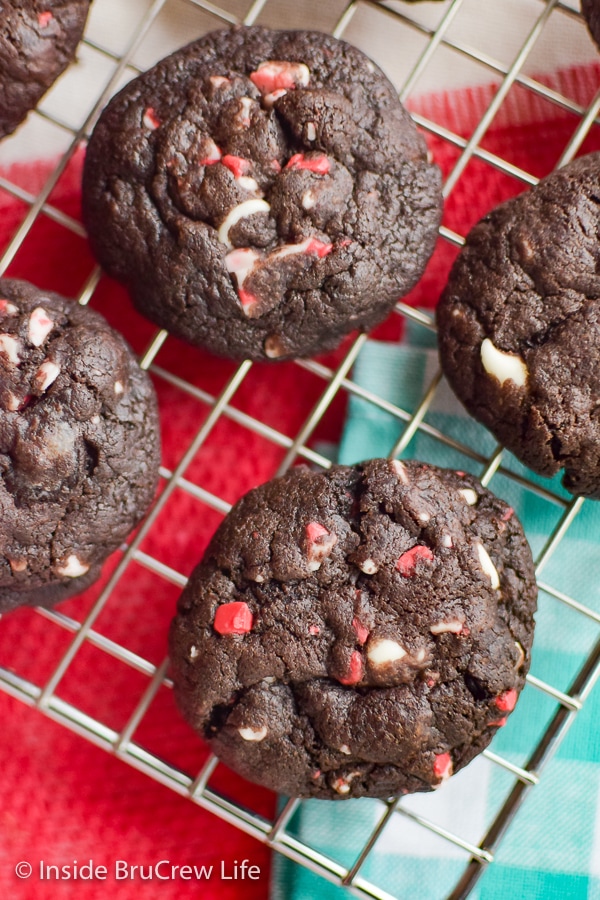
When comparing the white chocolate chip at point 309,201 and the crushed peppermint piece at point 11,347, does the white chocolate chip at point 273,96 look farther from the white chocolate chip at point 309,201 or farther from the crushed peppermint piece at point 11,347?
the crushed peppermint piece at point 11,347

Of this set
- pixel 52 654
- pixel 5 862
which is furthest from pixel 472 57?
pixel 5 862

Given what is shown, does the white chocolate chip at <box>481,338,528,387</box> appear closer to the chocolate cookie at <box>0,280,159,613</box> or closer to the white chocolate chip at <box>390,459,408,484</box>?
the white chocolate chip at <box>390,459,408,484</box>

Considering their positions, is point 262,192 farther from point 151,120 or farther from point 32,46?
point 32,46

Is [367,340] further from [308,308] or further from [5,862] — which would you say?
[5,862]

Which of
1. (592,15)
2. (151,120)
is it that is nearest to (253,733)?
(151,120)

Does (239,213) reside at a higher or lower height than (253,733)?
higher

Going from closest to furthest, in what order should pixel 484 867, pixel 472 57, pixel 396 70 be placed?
pixel 484 867 → pixel 472 57 → pixel 396 70
